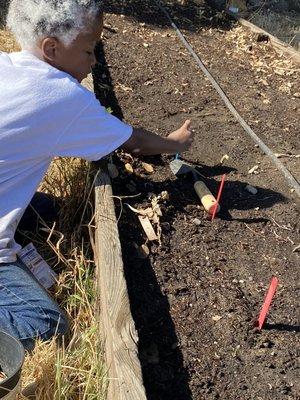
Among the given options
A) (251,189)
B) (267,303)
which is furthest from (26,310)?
(251,189)

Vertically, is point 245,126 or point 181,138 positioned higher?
point 181,138

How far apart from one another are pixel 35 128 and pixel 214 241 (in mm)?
1359

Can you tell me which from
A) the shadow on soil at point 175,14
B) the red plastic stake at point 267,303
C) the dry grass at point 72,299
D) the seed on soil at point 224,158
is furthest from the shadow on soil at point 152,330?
the shadow on soil at point 175,14

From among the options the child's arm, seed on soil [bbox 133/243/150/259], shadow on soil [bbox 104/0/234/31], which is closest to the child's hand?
the child's arm

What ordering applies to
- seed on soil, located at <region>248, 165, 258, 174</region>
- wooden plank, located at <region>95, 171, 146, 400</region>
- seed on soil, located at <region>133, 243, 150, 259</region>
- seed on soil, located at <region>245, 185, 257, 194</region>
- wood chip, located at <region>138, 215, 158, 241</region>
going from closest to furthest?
wooden plank, located at <region>95, 171, 146, 400</region>, seed on soil, located at <region>133, 243, 150, 259</region>, wood chip, located at <region>138, 215, 158, 241</region>, seed on soil, located at <region>245, 185, 257, 194</region>, seed on soil, located at <region>248, 165, 258, 174</region>

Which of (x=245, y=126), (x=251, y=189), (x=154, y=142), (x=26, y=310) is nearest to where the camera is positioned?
(x=26, y=310)

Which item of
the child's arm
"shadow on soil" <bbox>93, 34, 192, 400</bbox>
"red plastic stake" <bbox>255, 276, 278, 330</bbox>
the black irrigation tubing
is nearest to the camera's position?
"shadow on soil" <bbox>93, 34, 192, 400</bbox>

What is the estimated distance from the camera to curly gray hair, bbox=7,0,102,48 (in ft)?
8.25

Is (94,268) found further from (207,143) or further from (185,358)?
(207,143)

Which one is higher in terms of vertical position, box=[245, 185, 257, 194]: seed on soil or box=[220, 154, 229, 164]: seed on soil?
box=[220, 154, 229, 164]: seed on soil

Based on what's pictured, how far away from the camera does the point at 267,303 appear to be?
274cm

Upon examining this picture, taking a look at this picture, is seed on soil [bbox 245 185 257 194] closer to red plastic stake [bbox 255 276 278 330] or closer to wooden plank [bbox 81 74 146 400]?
wooden plank [bbox 81 74 146 400]

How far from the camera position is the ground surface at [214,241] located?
8.82ft

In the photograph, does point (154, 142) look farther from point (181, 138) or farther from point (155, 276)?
point (155, 276)
